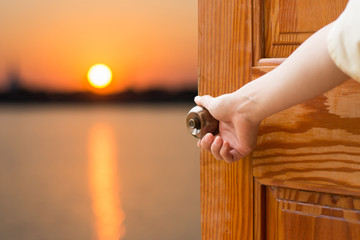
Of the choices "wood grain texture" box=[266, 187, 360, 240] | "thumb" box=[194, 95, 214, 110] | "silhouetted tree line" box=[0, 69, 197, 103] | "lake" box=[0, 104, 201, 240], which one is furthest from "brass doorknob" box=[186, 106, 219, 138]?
"silhouetted tree line" box=[0, 69, 197, 103]

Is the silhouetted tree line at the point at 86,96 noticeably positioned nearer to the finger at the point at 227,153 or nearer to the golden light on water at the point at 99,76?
the golden light on water at the point at 99,76

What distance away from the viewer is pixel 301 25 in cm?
46

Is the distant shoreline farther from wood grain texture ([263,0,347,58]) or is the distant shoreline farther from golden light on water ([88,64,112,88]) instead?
wood grain texture ([263,0,347,58])

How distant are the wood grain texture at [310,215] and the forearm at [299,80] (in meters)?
0.12

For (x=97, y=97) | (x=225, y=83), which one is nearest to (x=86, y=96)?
(x=97, y=97)

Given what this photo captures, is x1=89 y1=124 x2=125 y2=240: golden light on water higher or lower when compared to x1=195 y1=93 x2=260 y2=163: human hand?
lower

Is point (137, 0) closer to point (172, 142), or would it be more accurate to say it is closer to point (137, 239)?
point (172, 142)


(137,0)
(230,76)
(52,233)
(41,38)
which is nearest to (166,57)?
(137,0)

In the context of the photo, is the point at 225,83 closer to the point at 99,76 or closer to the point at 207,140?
the point at 207,140

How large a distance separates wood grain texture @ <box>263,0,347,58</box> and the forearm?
9cm

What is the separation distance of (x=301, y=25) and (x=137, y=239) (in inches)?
83.3

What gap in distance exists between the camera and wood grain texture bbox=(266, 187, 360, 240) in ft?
1.45

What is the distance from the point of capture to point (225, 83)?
512mm

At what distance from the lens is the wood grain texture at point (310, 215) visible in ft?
1.45
